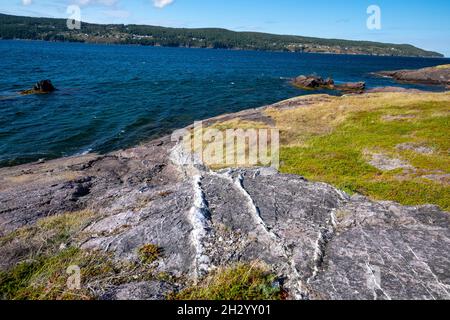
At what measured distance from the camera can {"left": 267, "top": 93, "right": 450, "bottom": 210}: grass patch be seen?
65.4 feet

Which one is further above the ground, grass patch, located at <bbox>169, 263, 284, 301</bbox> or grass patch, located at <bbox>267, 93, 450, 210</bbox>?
grass patch, located at <bbox>267, 93, 450, 210</bbox>

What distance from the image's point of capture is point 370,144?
28.0 meters

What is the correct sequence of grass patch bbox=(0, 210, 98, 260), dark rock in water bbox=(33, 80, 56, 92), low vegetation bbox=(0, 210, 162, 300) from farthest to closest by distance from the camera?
dark rock in water bbox=(33, 80, 56, 92)
grass patch bbox=(0, 210, 98, 260)
low vegetation bbox=(0, 210, 162, 300)

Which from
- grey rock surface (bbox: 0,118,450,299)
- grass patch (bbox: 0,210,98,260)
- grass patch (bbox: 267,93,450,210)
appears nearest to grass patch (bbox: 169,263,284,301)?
grey rock surface (bbox: 0,118,450,299)

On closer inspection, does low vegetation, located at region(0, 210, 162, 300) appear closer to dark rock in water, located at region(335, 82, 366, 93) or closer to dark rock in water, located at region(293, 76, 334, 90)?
dark rock in water, located at region(293, 76, 334, 90)

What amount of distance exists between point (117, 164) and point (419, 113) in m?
33.1

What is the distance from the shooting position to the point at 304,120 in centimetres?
3866

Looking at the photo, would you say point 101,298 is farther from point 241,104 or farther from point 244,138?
point 241,104

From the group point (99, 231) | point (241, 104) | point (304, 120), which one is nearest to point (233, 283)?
point (99, 231)

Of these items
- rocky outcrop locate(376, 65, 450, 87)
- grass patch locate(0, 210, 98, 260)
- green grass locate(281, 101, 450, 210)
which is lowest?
grass patch locate(0, 210, 98, 260)

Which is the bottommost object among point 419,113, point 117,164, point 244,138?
point 117,164

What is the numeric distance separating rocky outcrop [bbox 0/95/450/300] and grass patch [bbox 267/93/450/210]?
491cm

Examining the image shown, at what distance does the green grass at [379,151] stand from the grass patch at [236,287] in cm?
1146

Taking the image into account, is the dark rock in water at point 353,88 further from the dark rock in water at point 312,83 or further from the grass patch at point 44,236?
the grass patch at point 44,236
